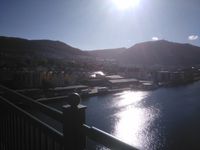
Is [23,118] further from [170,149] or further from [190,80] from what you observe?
[190,80]

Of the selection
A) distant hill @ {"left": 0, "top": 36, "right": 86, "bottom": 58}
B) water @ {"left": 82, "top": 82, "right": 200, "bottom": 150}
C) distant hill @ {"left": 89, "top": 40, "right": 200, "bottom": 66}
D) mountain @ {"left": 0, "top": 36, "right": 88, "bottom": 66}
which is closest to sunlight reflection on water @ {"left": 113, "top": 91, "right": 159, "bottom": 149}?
water @ {"left": 82, "top": 82, "right": 200, "bottom": 150}

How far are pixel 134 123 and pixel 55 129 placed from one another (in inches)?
603

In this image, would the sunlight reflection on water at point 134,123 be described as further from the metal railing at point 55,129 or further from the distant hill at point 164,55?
the distant hill at point 164,55

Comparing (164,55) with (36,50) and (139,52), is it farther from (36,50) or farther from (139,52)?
(36,50)

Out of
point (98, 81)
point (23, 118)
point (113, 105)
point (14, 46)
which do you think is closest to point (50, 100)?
point (113, 105)

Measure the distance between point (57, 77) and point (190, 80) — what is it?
32.9 meters

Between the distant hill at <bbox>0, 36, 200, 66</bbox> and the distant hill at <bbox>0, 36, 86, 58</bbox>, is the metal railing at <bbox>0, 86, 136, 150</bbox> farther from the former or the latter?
the distant hill at <bbox>0, 36, 200, 66</bbox>

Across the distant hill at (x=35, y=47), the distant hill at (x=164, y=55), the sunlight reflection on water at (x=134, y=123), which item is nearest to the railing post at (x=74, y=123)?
the sunlight reflection on water at (x=134, y=123)

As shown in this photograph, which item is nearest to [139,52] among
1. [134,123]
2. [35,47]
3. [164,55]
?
[164,55]

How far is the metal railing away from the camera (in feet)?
3.17

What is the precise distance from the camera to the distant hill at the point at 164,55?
8756cm

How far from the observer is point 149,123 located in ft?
52.0

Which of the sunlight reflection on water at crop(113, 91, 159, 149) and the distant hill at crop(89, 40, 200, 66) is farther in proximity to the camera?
the distant hill at crop(89, 40, 200, 66)

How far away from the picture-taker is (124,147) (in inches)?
30.7
